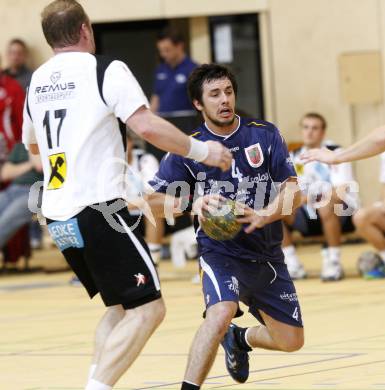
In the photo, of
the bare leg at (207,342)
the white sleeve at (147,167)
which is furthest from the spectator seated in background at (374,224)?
the bare leg at (207,342)

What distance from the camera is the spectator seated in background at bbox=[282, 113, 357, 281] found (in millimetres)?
12414

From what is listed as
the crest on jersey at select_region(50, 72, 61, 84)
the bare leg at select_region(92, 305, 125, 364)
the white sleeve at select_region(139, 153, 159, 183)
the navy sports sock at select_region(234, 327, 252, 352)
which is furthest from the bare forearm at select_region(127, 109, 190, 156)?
the white sleeve at select_region(139, 153, 159, 183)

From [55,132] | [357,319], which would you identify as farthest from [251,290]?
[357,319]

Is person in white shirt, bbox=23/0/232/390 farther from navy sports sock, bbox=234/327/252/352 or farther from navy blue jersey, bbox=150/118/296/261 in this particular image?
navy sports sock, bbox=234/327/252/352

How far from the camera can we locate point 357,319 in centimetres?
945

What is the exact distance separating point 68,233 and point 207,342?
1009 mm

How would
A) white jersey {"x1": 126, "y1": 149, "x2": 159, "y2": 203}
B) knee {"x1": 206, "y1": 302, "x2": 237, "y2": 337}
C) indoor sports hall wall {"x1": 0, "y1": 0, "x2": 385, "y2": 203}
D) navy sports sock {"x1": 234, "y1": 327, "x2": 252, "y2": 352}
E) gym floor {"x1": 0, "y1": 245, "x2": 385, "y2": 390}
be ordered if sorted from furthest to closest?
indoor sports hall wall {"x1": 0, "y1": 0, "x2": 385, "y2": 203} → white jersey {"x1": 126, "y1": 149, "x2": 159, "y2": 203} → navy sports sock {"x1": 234, "y1": 327, "x2": 252, "y2": 352} → gym floor {"x1": 0, "y1": 245, "x2": 385, "y2": 390} → knee {"x1": 206, "y1": 302, "x2": 237, "y2": 337}

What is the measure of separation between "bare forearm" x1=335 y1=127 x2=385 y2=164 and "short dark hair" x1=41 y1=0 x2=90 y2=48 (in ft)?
5.99

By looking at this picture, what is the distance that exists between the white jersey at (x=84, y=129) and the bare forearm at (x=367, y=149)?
155cm

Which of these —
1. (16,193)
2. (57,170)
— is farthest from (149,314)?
(16,193)

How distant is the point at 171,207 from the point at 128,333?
1422 mm

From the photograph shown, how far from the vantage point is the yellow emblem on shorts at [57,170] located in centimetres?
582

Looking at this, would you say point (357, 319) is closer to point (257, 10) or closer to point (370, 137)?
point (370, 137)

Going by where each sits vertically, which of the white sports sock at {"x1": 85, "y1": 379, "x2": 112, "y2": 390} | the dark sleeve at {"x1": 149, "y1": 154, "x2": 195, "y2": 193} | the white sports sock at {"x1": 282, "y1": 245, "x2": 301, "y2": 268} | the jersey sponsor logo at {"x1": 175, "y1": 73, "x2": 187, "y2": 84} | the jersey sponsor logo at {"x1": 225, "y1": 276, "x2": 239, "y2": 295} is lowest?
the white sports sock at {"x1": 282, "y1": 245, "x2": 301, "y2": 268}
